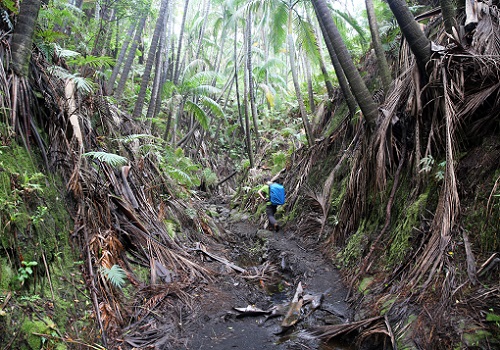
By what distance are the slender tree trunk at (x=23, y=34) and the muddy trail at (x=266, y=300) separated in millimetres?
3491

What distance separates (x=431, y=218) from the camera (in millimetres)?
3865

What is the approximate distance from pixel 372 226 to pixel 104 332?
397 cm

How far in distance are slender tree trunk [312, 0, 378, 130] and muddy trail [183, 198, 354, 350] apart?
2.67 m

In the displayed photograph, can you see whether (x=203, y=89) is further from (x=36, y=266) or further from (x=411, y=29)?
(x=36, y=266)

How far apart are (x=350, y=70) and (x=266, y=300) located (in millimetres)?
3823

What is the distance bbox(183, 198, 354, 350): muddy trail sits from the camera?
3582 millimetres

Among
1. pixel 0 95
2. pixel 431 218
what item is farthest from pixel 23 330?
pixel 431 218

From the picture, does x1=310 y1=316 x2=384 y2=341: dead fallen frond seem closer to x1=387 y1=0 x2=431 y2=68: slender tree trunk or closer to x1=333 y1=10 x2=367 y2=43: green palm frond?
x1=387 y1=0 x2=431 y2=68: slender tree trunk

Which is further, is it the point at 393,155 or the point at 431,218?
the point at 393,155

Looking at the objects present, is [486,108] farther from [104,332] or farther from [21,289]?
[21,289]

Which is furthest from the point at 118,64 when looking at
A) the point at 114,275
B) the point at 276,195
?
the point at 114,275

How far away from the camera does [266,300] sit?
4.68 m

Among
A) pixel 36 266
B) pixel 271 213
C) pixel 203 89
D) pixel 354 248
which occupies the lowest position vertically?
pixel 271 213

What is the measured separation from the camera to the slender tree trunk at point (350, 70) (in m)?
5.41
